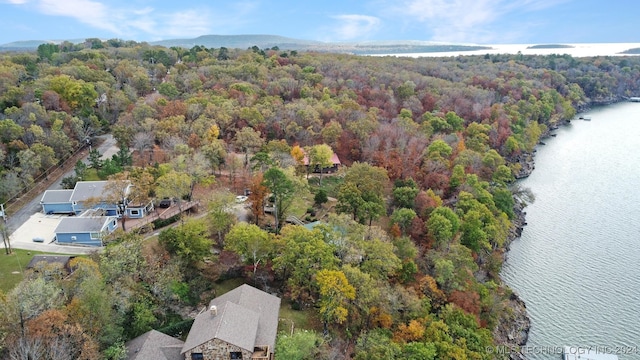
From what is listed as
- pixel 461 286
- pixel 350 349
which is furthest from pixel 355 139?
pixel 350 349

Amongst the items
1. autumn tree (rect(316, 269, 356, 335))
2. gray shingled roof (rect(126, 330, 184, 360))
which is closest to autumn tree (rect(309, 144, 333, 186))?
autumn tree (rect(316, 269, 356, 335))

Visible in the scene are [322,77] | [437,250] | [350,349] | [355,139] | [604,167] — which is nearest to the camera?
[350,349]

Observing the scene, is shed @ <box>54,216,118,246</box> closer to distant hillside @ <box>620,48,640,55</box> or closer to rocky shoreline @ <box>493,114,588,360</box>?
rocky shoreline @ <box>493,114,588,360</box>

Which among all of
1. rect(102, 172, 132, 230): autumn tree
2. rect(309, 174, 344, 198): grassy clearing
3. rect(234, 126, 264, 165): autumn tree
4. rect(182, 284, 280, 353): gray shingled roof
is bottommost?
rect(182, 284, 280, 353): gray shingled roof

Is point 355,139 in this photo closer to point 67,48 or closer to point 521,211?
point 521,211

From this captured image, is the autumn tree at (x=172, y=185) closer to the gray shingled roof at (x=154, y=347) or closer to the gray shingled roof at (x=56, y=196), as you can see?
the gray shingled roof at (x=56, y=196)

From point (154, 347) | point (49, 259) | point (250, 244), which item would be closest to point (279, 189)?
point (250, 244)
